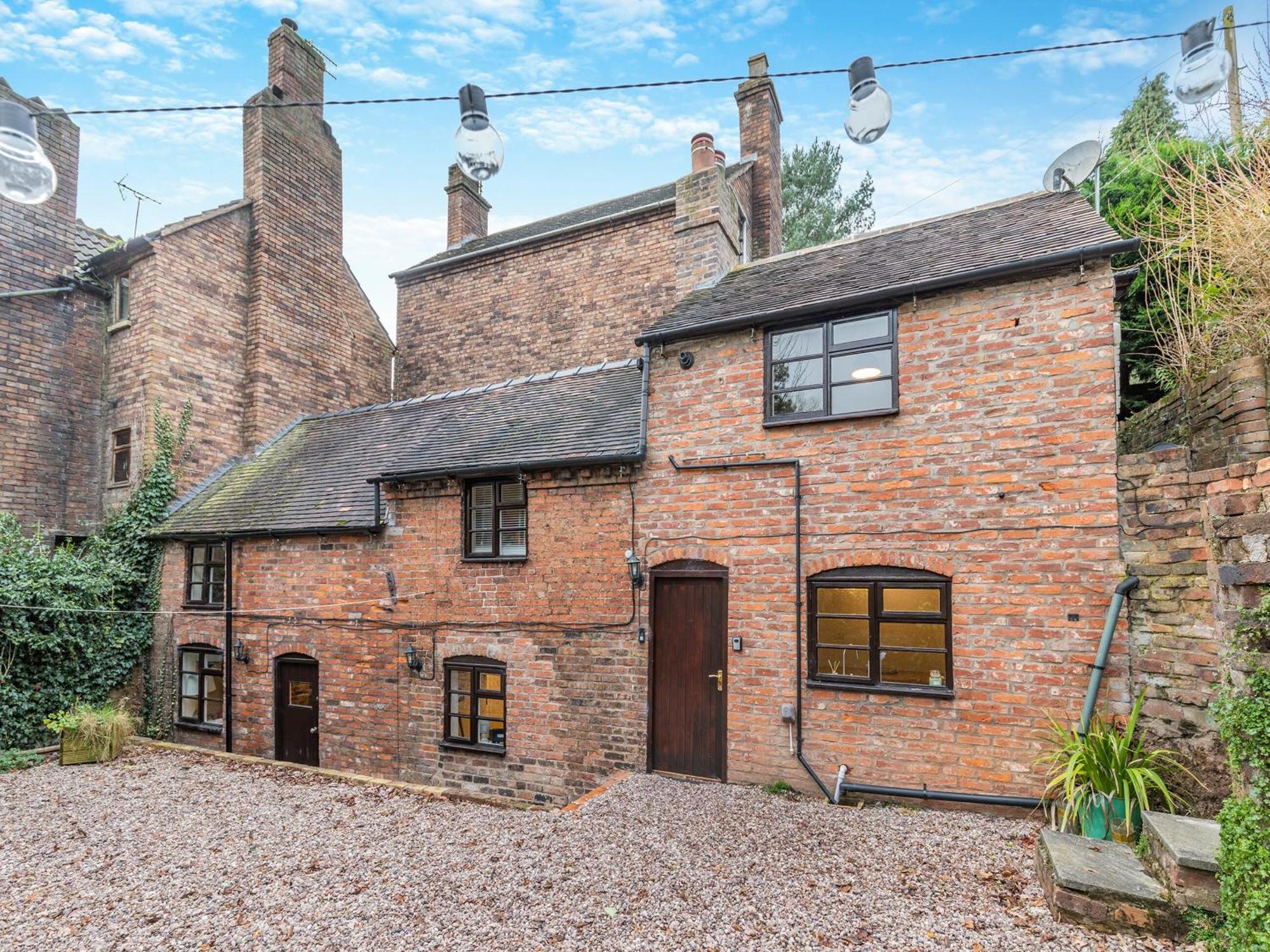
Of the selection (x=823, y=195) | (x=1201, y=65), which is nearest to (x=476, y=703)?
(x=1201, y=65)

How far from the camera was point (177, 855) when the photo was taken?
20.2 feet

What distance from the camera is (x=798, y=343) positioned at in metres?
7.60

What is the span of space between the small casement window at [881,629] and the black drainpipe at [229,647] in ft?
32.1

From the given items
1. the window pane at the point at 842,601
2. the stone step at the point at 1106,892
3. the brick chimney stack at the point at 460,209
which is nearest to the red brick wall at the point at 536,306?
the brick chimney stack at the point at 460,209

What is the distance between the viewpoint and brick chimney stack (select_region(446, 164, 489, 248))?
1705 cm

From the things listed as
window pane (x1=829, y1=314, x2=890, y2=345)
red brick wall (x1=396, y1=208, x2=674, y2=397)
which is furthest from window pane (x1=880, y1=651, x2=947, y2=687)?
red brick wall (x1=396, y1=208, x2=674, y2=397)

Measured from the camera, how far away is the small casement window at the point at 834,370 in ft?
23.4

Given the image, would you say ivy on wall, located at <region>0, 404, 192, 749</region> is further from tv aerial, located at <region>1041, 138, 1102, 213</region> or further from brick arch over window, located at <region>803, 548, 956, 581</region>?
tv aerial, located at <region>1041, 138, 1102, 213</region>

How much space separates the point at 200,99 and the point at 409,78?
2255 mm

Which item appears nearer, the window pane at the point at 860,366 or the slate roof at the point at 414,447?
the window pane at the point at 860,366

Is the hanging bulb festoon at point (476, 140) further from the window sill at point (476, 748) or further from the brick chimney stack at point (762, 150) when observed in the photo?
the brick chimney stack at point (762, 150)

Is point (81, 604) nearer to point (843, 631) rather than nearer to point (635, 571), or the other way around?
point (635, 571)

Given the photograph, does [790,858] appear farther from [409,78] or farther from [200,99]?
[200,99]

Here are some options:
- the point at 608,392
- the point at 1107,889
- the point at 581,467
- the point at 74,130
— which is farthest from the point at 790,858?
the point at 74,130
